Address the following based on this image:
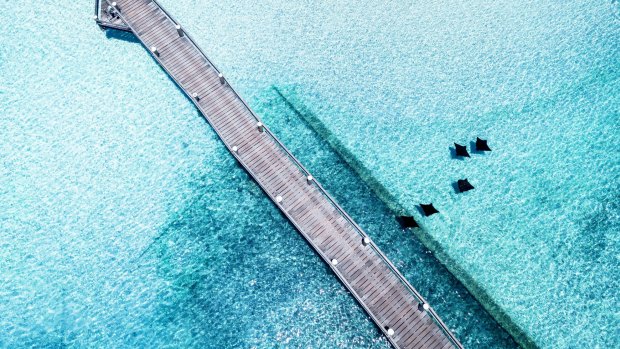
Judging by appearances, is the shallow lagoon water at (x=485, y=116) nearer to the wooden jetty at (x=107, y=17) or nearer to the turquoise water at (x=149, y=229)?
the turquoise water at (x=149, y=229)

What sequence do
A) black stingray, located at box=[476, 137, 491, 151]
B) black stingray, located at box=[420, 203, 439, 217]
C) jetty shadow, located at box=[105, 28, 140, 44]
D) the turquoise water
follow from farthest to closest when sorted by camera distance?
jetty shadow, located at box=[105, 28, 140, 44] < black stingray, located at box=[476, 137, 491, 151] < black stingray, located at box=[420, 203, 439, 217] < the turquoise water

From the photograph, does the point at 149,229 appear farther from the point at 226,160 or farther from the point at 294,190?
the point at 294,190

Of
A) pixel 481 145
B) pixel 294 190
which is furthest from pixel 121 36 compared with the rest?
pixel 481 145

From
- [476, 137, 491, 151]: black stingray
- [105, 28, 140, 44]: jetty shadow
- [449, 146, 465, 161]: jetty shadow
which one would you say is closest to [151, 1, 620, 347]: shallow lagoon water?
[449, 146, 465, 161]: jetty shadow

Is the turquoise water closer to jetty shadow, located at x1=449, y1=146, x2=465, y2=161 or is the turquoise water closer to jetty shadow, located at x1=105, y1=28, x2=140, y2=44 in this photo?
jetty shadow, located at x1=105, y1=28, x2=140, y2=44

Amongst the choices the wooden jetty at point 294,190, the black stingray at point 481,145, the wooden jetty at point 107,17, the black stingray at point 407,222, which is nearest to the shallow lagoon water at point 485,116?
the black stingray at point 481,145
